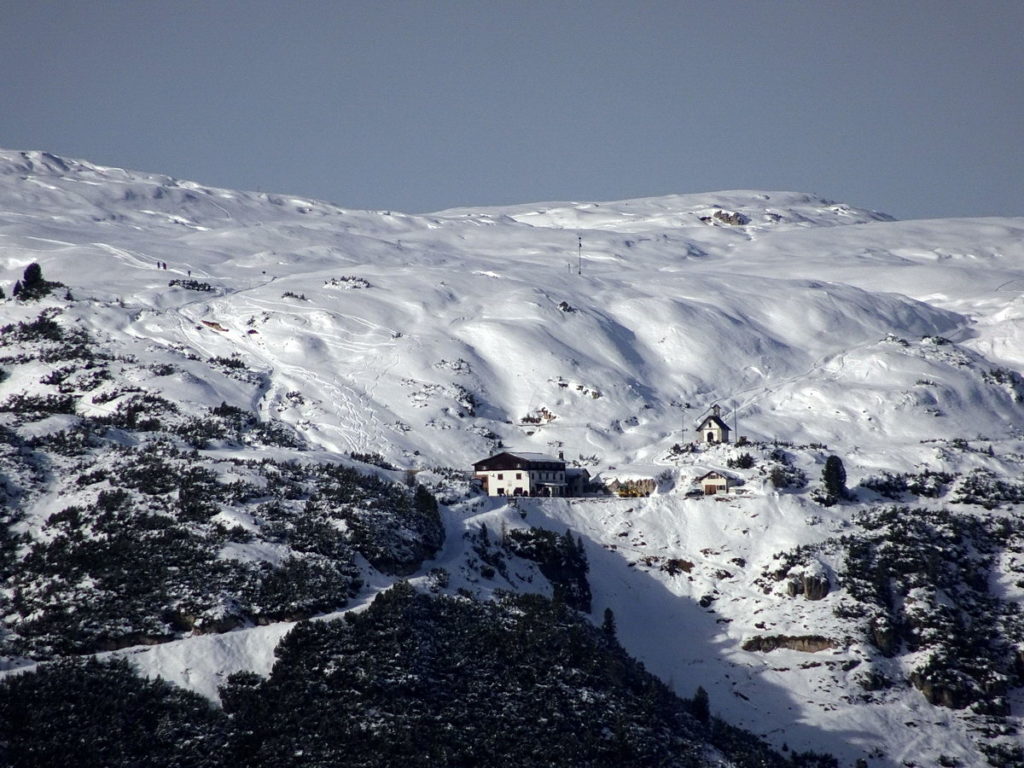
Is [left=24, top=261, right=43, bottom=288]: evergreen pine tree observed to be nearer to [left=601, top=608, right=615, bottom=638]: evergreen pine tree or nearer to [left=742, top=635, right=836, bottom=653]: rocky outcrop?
[left=601, top=608, right=615, bottom=638]: evergreen pine tree

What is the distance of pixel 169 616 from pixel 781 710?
3125 cm

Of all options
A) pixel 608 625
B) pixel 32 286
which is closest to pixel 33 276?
pixel 32 286

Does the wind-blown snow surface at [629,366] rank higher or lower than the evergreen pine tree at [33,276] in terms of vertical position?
lower

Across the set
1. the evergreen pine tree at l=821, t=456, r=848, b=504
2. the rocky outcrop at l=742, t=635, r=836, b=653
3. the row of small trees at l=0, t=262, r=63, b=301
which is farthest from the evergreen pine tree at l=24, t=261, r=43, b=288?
the rocky outcrop at l=742, t=635, r=836, b=653

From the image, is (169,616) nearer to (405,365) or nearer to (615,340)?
(405,365)

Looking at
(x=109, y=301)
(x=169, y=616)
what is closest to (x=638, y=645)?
(x=169, y=616)

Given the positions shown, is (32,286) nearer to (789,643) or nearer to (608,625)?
(608,625)

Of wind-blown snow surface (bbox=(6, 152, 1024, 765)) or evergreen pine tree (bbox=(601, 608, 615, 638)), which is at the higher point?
wind-blown snow surface (bbox=(6, 152, 1024, 765))

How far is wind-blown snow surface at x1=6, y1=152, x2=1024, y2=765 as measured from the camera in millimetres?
68938

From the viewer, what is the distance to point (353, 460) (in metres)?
82.6

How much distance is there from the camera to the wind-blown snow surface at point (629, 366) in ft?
226

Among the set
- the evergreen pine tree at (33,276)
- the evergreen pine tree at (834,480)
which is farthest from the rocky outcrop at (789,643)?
the evergreen pine tree at (33,276)

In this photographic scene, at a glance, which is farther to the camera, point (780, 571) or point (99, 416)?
point (99, 416)

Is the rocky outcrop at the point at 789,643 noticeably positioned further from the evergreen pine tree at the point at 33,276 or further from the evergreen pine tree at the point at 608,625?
the evergreen pine tree at the point at 33,276
